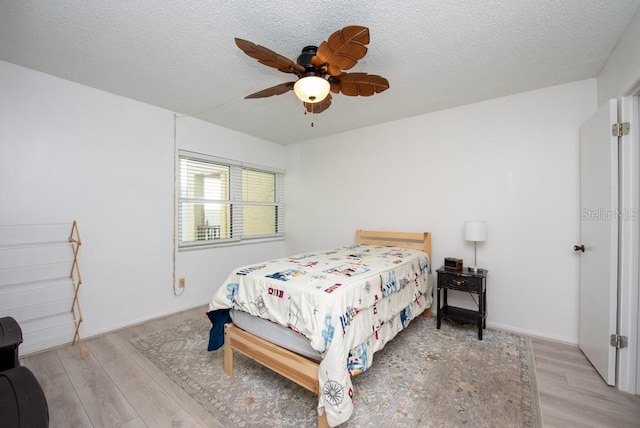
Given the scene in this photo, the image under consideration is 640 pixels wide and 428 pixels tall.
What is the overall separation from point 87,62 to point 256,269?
2280 millimetres

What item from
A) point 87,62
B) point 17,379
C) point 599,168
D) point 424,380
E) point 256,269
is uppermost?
point 87,62

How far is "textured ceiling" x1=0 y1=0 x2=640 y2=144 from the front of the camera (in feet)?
5.35

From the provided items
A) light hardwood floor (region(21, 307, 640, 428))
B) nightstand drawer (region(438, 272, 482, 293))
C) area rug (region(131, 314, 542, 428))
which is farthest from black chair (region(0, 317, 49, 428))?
nightstand drawer (region(438, 272, 482, 293))

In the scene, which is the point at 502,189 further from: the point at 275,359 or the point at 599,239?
the point at 275,359

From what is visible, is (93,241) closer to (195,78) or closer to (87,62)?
(87,62)

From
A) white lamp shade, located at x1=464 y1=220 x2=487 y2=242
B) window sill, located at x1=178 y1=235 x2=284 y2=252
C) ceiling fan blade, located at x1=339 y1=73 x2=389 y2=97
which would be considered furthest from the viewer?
window sill, located at x1=178 y1=235 x2=284 y2=252

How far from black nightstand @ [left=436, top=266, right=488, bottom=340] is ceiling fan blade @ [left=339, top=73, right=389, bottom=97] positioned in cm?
197

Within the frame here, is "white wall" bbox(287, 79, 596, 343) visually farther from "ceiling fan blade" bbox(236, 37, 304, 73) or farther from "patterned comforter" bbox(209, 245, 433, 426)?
"ceiling fan blade" bbox(236, 37, 304, 73)

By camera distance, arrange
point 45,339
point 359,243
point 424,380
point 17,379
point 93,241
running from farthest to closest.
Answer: point 359,243 → point 93,241 → point 45,339 → point 424,380 → point 17,379

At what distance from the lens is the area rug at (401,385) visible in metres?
1.60

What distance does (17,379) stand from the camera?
117cm

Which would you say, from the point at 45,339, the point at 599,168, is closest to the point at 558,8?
the point at 599,168

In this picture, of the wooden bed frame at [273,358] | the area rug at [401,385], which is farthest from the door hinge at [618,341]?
the wooden bed frame at [273,358]

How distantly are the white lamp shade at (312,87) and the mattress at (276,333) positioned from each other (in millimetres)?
1539
